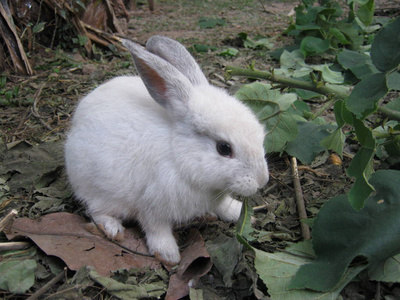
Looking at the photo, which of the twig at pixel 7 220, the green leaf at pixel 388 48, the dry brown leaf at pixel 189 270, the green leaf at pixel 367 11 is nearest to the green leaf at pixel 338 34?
the green leaf at pixel 367 11

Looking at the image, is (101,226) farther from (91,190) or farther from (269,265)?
(269,265)

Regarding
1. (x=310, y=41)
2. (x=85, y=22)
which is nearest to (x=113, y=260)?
(x=310, y=41)

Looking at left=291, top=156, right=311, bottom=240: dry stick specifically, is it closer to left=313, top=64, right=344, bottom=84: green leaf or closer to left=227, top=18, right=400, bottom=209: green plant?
left=227, top=18, right=400, bottom=209: green plant

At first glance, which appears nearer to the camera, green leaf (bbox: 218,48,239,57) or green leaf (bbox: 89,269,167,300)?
green leaf (bbox: 89,269,167,300)

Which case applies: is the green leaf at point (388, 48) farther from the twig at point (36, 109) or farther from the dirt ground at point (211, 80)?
the twig at point (36, 109)

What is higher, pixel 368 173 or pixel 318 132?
pixel 368 173

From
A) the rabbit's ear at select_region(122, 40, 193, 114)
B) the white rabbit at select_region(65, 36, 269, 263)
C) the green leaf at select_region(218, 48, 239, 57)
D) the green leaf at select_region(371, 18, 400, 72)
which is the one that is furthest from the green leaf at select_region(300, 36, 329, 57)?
the green leaf at select_region(371, 18, 400, 72)
